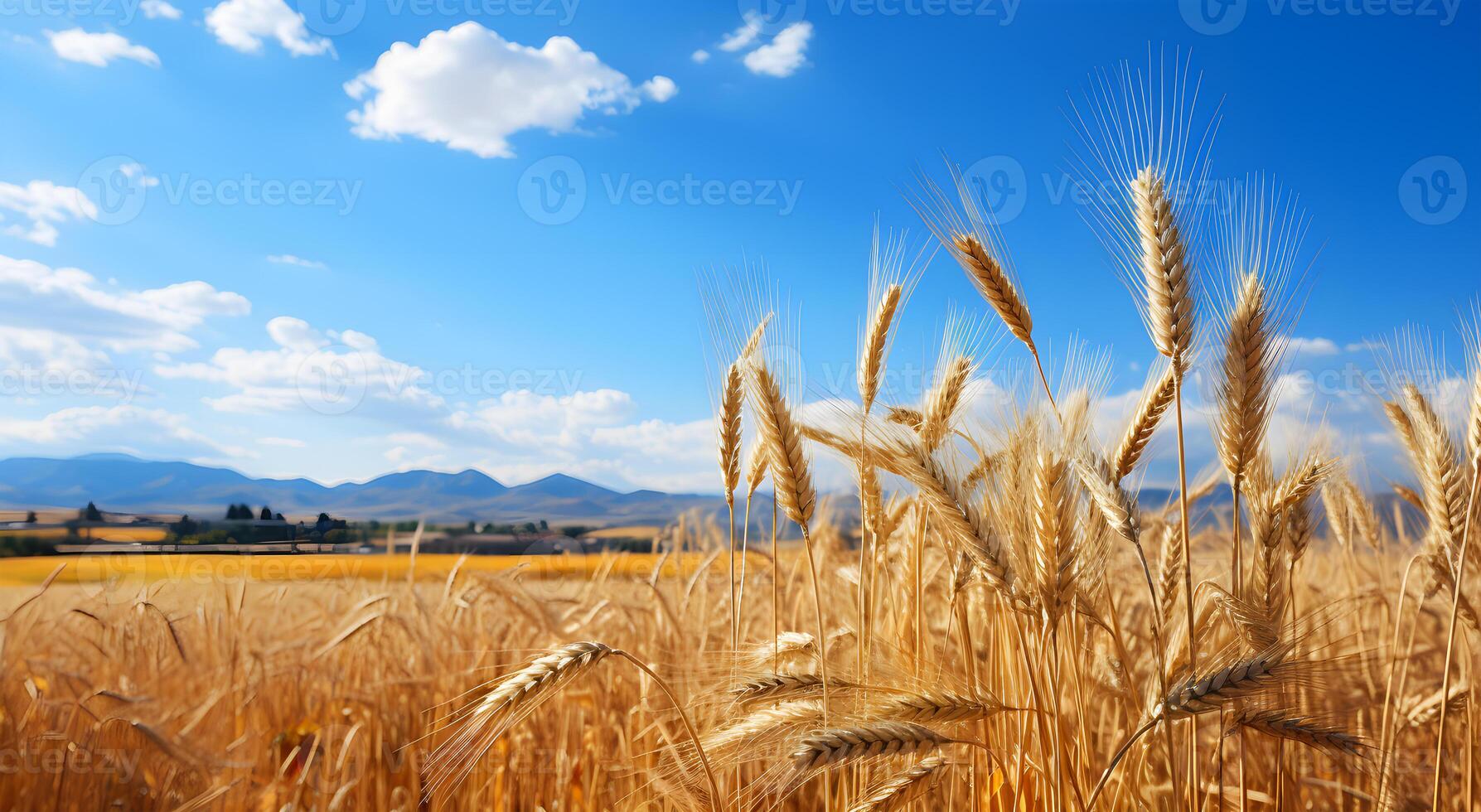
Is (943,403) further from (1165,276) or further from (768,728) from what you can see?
(768,728)

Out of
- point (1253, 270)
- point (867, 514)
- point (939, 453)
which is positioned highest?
point (1253, 270)

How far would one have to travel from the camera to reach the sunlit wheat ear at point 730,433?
2.71 meters

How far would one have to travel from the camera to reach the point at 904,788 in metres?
1.85

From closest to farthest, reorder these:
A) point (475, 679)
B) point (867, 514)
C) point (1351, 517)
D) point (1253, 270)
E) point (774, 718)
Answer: point (774, 718) → point (1253, 270) → point (867, 514) → point (475, 679) → point (1351, 517)

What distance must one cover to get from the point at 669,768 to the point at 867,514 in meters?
0.93

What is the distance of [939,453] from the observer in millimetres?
2092

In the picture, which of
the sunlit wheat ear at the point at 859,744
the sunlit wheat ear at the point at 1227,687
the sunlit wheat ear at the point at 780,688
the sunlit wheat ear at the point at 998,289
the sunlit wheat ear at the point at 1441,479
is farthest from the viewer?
the sunlit wheat ear at the point at 1441,479

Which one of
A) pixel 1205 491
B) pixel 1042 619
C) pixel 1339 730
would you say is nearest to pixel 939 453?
pixel 1042 619

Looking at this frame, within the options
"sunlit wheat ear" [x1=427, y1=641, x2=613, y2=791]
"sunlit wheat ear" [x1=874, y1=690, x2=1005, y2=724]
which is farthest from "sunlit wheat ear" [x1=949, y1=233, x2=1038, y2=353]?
"sunlit wheat ear" [x1=427, y1=641, x2=613, y2=791]

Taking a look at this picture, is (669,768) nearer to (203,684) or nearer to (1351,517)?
(203,684)

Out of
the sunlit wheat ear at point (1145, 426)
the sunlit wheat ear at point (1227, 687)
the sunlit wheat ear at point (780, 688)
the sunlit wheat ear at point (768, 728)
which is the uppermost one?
the sunlit wheat ear at point (1145, 426)

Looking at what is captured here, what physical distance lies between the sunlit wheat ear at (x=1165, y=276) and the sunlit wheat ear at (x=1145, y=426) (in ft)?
1.36

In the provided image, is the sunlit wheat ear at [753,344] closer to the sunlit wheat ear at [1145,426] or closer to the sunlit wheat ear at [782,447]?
the sunlit wheat ear at [782,447]

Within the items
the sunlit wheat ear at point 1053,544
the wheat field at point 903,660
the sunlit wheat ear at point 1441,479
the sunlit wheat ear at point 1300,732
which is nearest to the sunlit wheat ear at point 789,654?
the wheat field at point 903,660
